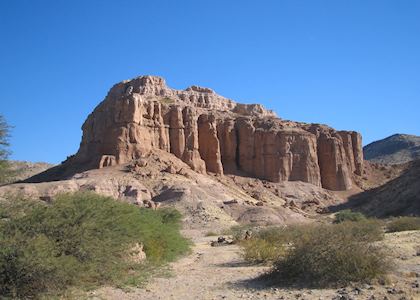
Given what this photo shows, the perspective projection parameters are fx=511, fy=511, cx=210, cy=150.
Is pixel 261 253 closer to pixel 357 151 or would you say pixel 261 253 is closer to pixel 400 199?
pixel 400 199

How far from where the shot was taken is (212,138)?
271 ft

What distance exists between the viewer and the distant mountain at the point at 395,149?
475 feet

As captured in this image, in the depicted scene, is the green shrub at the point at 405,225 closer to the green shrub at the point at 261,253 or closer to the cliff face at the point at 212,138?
the green shrub at the point at 261,253

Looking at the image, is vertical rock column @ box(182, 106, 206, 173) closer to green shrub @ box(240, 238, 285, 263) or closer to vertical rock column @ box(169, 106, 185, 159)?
vertical rock column @ box(169, 106, 185, 159)

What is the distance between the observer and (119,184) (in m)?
58.9

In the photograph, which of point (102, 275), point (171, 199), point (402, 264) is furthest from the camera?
point (171, 199)

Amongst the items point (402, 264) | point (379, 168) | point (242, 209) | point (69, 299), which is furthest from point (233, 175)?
point (69, 299)

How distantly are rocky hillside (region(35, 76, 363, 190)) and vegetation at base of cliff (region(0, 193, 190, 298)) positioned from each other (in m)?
50.5

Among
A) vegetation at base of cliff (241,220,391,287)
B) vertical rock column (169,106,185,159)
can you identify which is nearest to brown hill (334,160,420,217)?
vertical rock column (169,106,185,159)

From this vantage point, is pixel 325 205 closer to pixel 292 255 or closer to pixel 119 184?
pixel 119 184

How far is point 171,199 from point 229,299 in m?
44.7

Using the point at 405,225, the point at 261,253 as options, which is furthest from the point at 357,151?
the point at 261,253

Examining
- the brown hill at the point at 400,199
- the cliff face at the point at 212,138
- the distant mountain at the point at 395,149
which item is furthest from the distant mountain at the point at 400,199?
the distant mountain at the point at 395,149

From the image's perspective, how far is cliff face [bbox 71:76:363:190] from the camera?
236 ft
